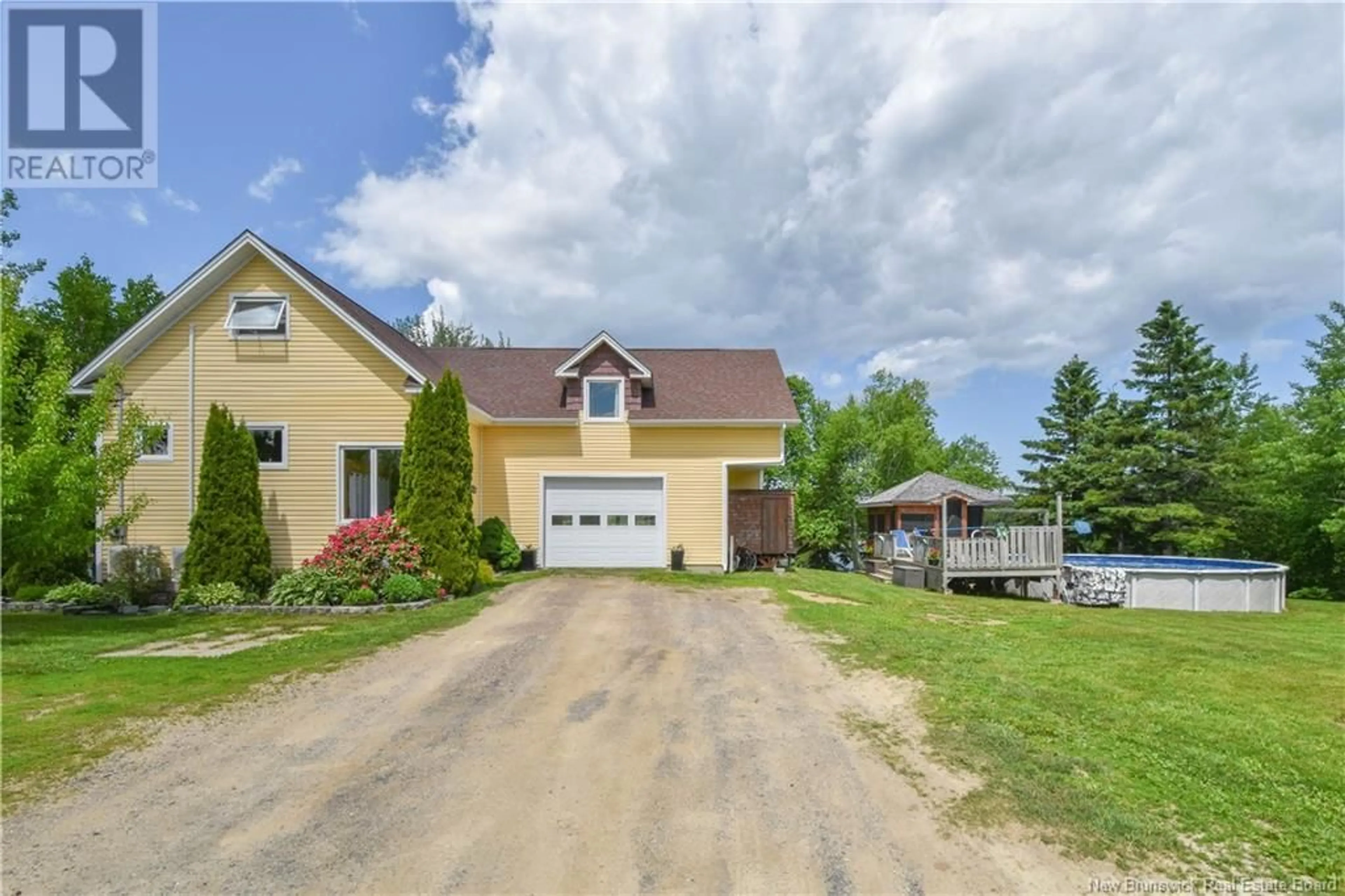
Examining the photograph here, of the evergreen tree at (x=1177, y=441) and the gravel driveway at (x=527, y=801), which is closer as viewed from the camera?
the gravel driveway at (x=527, y=801)

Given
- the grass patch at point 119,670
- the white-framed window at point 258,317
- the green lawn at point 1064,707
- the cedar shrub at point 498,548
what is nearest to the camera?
the green lawn at point 1064,707

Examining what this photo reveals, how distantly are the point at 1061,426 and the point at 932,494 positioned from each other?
44.5 ft

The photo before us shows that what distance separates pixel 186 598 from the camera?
11.6 m

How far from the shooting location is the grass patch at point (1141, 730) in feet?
11.9

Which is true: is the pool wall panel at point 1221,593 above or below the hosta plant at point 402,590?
below

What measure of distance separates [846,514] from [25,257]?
33579 millimetres

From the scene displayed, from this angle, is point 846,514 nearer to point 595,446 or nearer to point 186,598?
point 595,446

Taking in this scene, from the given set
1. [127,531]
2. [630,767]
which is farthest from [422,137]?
[630,767]

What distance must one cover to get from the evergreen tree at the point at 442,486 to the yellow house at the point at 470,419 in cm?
184

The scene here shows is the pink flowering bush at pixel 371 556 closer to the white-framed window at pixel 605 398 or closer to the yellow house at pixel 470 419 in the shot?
the yellow house at pixel 470 419

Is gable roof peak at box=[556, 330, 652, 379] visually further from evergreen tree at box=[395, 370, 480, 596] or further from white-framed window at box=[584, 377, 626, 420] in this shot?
evergreen tree at box=[395, 370, 480, 596]

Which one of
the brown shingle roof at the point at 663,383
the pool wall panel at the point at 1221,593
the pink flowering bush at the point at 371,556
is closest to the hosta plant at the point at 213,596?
the pink flowering bush at the point at 371,556

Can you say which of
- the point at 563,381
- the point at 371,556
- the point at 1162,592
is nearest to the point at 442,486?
the point at 371,556

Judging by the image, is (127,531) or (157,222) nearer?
(157,222)
